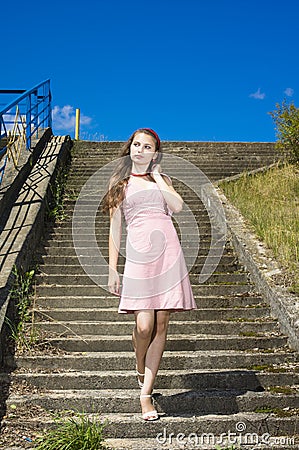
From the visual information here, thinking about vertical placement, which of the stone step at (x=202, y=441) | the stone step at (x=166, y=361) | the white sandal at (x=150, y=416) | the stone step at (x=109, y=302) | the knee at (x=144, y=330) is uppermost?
the stone step at (x=109, y=302)

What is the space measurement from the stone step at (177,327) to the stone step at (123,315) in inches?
7.5

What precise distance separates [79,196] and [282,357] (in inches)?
222

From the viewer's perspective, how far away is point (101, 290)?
6.95 meters

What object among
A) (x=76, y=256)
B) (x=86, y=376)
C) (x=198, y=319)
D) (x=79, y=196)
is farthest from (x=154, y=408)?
(x=79, y=196)

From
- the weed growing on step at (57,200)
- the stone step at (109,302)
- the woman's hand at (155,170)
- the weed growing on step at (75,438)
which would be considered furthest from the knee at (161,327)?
the weed growing on step at (57,200)

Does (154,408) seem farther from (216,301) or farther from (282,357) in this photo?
(216,301)

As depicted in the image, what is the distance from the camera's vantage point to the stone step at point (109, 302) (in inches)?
258

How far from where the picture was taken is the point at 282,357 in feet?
18.0

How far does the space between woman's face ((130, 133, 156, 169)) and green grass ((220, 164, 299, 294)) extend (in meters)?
2.36

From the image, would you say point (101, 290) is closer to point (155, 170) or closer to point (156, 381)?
point (156, 381)

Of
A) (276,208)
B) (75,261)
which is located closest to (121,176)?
(75,261)

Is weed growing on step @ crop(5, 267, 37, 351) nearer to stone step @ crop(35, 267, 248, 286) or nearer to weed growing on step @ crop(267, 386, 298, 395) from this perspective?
stone step @ crop(35, 267, 248, 286)

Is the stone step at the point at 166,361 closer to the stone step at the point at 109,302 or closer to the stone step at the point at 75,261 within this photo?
the stone step at the point at 109,302

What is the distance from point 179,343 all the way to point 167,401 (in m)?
1.02
